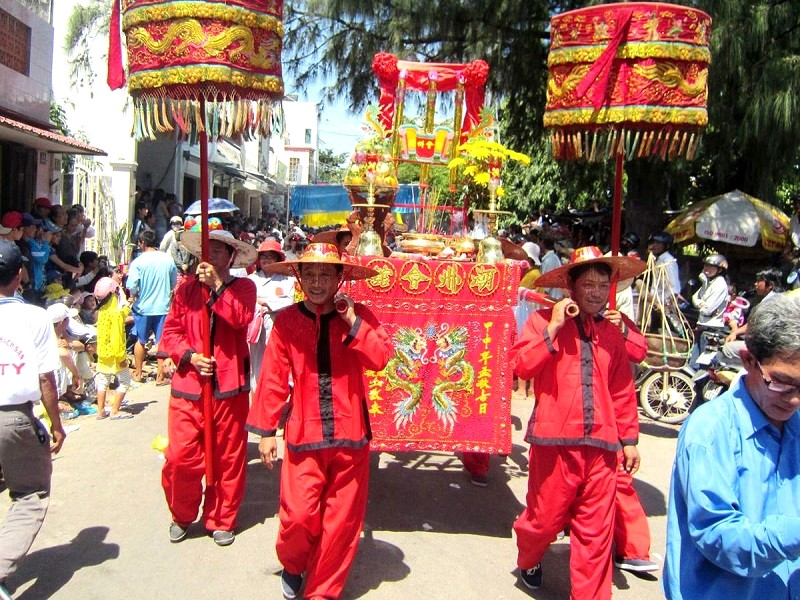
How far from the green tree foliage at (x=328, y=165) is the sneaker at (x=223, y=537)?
46.8 m

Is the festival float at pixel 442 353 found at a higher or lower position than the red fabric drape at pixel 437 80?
lower

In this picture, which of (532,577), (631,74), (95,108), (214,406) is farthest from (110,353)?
(95,108)

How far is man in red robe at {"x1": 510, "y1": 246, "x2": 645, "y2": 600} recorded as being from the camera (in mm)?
3449

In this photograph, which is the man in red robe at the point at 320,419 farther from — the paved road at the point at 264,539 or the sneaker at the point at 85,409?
the sneaker at the point at 85,409

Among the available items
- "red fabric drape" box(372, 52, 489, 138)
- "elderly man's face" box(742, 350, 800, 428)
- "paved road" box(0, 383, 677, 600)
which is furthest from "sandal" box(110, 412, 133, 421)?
"elderly man's face" box(742, 350, 800, 428)

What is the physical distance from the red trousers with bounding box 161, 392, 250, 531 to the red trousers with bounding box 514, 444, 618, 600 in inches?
64.5

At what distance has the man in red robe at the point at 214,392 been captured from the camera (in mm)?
4047

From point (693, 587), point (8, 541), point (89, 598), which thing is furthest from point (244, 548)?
point (693, 587)

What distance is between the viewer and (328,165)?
5544 centimetres

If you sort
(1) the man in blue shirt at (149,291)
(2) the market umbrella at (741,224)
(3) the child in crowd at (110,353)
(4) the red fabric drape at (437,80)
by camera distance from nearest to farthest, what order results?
(3) the child in crowd at (110,353)
(4) the red fabric drape at (437,80)
(1) the man in blue shirt at (149,291)
(2) the market umbrella at (741,224)

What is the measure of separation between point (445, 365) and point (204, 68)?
2.12 m

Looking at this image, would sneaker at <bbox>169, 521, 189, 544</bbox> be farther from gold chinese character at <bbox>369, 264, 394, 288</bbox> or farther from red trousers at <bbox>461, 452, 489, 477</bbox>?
red trousers at <bbox>461, 452, 489, 477</bbox>

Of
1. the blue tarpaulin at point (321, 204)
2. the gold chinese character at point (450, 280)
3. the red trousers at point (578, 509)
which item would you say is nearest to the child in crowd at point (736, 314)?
the gold chinese character at point (450, 280)

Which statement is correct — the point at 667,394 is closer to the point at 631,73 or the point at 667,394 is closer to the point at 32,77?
the point at 631,73
